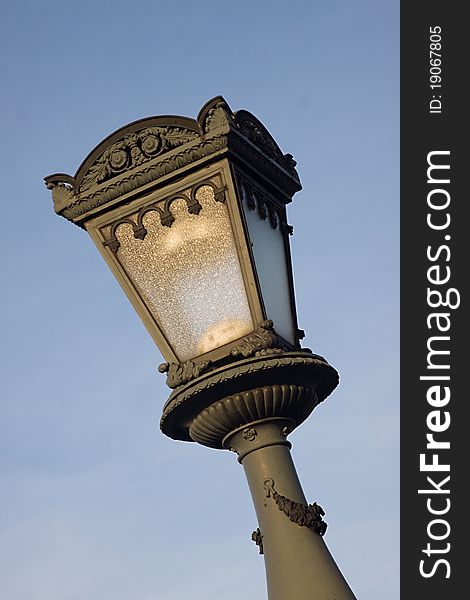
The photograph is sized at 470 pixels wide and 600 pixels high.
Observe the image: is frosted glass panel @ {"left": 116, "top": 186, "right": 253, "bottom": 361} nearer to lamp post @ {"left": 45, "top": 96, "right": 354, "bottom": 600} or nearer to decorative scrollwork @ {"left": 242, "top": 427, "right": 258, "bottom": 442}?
lamp post @ {"left": 45, "top": 96, "right": 354, "bottom": 600}

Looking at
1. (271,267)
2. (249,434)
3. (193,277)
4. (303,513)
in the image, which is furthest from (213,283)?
(303,513)

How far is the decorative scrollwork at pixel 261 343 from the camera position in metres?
3.99

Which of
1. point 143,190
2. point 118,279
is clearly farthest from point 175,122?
point 118,279

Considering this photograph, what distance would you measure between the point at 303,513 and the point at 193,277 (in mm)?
965

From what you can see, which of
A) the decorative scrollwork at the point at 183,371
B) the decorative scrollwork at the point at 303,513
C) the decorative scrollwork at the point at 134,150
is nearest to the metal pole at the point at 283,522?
the decorative scrollwork at the point at 303,513

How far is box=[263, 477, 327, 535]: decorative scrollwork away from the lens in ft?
12.8

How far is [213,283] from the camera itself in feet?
13.6

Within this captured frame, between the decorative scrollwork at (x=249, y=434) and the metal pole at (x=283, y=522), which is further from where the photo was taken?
the decorative scrollwork at (x=249, y=434)

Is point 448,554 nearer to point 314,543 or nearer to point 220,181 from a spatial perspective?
point 314,543

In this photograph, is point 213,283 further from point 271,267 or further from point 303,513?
point 303,513

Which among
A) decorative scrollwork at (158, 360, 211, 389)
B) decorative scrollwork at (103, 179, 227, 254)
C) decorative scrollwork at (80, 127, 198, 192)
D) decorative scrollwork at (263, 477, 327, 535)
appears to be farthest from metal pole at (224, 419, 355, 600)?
decorative scrollwork at (80, 127, 198, 192)

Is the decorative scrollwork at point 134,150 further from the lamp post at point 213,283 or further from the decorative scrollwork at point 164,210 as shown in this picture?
the decorative scrollwork at point 164,210

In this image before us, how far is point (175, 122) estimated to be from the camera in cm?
420

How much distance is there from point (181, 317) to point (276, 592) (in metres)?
1.07
